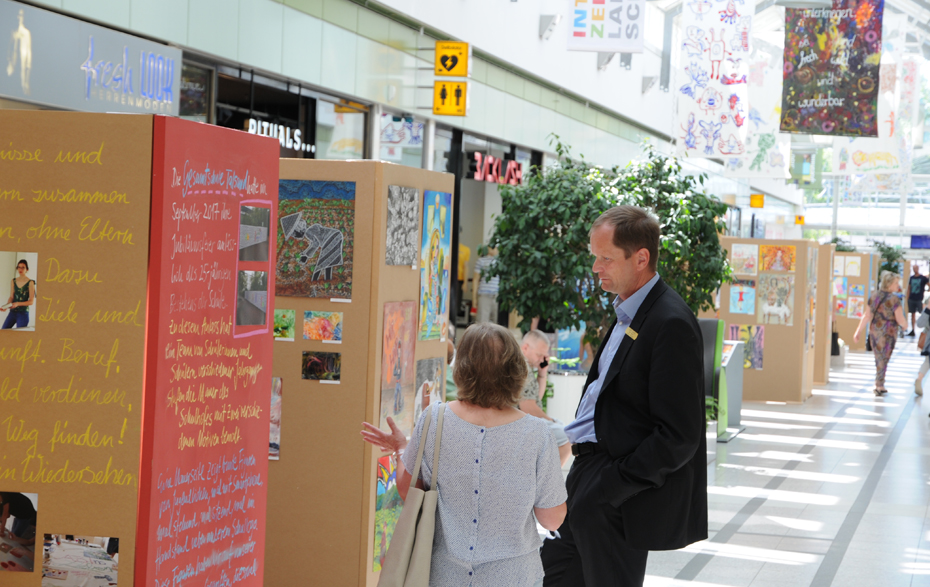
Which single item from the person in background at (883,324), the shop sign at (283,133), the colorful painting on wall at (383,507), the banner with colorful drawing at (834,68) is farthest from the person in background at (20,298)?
the person in background at (883,324)

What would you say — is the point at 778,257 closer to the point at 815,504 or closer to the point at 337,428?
the point at 815,504

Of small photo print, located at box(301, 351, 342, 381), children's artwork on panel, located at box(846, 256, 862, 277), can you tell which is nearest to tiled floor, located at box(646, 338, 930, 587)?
small photo print, located at box(301, 351, 342, 381)

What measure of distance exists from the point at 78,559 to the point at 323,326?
5.97 ft

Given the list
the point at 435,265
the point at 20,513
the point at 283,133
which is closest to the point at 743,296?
the point at 283,133

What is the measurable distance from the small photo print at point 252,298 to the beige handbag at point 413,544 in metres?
1.05

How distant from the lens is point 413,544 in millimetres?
2738

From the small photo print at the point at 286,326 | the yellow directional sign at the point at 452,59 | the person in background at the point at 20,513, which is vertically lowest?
the person in background at the point at 20,513

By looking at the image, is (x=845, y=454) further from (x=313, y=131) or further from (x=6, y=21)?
(x=6, y=21)

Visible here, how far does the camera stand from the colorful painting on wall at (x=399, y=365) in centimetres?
464

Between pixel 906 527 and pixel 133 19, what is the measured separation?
6706 millimetres

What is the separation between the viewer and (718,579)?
5594 mm

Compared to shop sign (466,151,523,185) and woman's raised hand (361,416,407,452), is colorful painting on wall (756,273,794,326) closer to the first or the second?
shop sign (466,151,523,185)

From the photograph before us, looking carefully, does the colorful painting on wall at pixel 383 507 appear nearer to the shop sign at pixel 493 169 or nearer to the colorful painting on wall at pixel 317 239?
the colorful painting on wall at pixel 317 239

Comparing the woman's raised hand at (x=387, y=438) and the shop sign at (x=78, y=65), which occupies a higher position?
the shop sign at (x=78, y=65)
